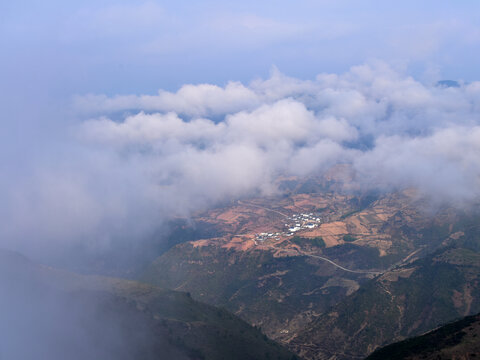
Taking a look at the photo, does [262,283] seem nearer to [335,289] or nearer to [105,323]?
[335,289]

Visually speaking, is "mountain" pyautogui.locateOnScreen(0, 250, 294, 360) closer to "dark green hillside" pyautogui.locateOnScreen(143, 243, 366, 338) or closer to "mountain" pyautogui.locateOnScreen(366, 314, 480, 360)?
"mountain" pyautogui.locateOnScreen(366, 314, 480, 360)

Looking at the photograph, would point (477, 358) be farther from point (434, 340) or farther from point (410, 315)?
point (410, 315)

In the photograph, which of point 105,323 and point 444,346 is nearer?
point 444,346

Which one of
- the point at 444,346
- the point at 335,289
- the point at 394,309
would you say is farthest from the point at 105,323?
the point at 335,289

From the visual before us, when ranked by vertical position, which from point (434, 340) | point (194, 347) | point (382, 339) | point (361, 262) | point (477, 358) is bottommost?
point (361, 262)

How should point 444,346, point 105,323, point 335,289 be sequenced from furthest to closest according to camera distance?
1. point 335,289
2. point 105,323
3. point 444,346

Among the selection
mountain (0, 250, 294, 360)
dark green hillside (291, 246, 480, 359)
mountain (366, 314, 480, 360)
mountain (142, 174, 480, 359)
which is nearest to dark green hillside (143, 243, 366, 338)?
mountain (142, 174, 480, 359)

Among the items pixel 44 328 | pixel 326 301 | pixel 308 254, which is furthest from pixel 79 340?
pixel 308 254
